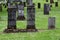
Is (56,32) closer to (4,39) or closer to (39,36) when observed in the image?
(39,36)

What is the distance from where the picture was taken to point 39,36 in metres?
13.3

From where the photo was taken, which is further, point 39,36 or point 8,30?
point 8,30

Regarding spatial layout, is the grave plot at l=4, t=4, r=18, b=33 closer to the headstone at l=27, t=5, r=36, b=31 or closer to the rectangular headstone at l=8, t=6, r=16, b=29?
the rectangular headstone at l=8, t=6, r=16, b=29

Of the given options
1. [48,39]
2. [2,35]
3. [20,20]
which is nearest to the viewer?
[48,39]

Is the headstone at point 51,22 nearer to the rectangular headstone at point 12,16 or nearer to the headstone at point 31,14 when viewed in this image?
the headstone at point 31,14

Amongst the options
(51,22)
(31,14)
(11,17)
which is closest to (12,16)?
(11,17)

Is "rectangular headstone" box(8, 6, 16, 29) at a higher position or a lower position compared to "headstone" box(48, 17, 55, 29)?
higher

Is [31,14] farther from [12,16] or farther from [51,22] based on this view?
[51,22]

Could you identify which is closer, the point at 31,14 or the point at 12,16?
the point at 12,16

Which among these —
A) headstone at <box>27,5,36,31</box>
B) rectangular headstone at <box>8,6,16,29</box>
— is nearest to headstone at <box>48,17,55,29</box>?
headstone at <box>27,5,36,31</box>

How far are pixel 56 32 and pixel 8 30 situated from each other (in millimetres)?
2110

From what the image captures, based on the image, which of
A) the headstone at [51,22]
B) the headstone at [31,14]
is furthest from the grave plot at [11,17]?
the headstone at [51,22]

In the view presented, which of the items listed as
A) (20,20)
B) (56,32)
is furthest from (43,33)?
(20,20)

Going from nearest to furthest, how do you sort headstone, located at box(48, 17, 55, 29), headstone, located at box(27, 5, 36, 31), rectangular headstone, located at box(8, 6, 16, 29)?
rectangular headstone, located at box(8, 6, 16, 29) → headstone, located at box(27, 5, 36, 31) → headstone, located at box(48, 17, 55, 29)
